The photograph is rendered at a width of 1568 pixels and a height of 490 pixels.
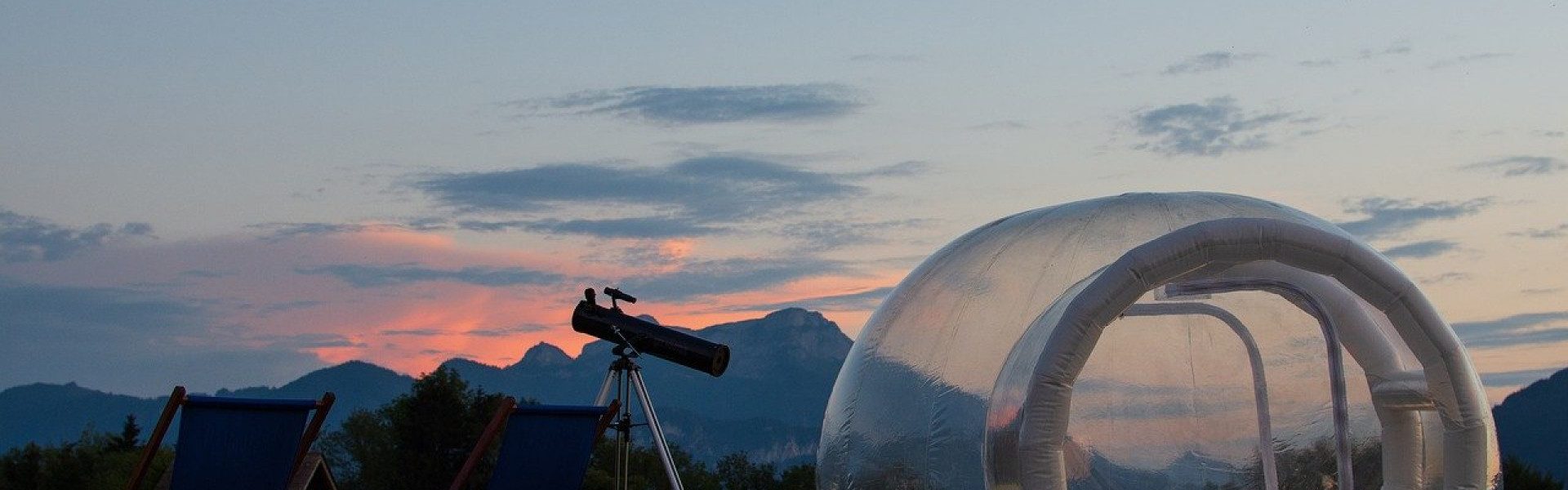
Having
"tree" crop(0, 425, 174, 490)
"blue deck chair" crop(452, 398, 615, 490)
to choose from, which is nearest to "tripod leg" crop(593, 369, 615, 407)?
"blue deck chair" crop(452, 398, 615, 490)

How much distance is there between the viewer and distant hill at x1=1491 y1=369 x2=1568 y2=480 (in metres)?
110

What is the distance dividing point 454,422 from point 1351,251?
34.2 metres

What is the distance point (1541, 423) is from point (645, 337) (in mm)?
118880

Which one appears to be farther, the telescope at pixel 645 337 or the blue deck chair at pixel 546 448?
the telescope at pixel 645 337

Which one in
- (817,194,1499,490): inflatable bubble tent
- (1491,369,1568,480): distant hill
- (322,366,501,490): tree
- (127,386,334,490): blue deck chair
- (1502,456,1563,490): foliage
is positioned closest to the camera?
(817,194,1499,490): inflatable bubble tent

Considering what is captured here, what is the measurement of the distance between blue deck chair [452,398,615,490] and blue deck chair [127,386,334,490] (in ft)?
6.19

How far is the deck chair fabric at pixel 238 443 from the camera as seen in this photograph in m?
12.2

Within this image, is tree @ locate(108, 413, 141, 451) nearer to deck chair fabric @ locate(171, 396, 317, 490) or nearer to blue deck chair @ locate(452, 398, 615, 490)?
blue deck chair @ locate(452, 398, 615, 490)

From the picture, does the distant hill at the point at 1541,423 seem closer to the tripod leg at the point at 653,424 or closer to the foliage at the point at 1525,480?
the foliage at the point at 1525,480

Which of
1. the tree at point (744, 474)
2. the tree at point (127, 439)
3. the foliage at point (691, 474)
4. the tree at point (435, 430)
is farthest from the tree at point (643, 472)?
the tree at point (127, 439)

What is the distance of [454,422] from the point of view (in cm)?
4219

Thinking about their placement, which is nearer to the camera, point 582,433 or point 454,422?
point 582,433

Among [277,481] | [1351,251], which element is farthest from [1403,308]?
[277,481]

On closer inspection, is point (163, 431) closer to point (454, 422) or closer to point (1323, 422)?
point (1323, 422)
